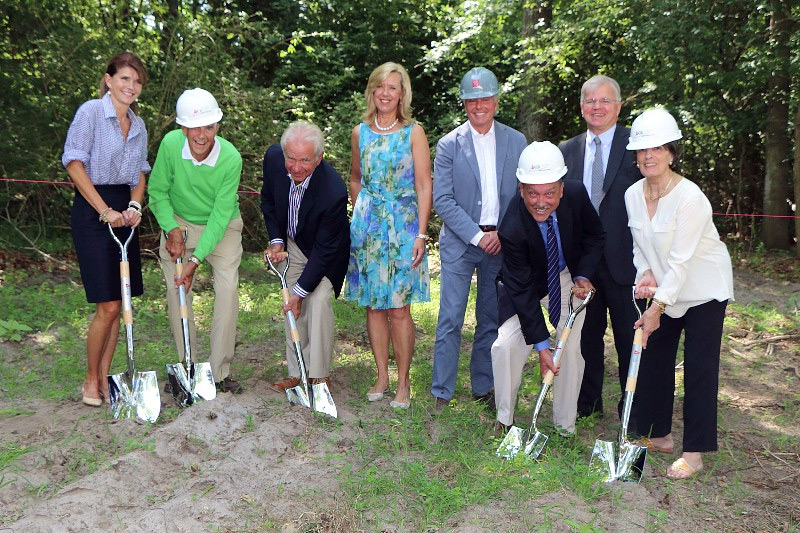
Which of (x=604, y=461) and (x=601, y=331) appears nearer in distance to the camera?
(x=604, y=461)

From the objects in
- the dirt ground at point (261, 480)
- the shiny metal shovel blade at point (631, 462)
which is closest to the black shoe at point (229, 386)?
the dirt ground at point (261, 480)

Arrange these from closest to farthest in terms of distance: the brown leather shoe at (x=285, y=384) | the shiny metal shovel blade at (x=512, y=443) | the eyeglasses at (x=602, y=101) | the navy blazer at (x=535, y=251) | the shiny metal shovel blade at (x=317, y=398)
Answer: the shiny metal shovel blade at (x=512, y=443), the navy blazer at (x=535, y=251), the eyeglasses at (x=602, y=101), the shiny metal shovel blade at (x=317, y=398), the brown leather shoe at (x=285, y=384)

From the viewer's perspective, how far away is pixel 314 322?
492cm

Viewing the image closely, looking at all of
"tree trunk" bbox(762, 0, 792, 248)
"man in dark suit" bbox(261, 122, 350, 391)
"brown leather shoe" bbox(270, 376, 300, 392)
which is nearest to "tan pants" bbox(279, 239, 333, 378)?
"man in dark suit" bbox(261, 122, 350, 391)

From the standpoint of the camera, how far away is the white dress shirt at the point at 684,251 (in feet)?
12.9

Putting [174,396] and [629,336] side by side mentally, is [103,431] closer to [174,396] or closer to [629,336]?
[174,396]

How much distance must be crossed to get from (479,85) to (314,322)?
176 centimetres

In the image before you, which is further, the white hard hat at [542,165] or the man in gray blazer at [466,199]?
the man in gray blazer at [466,199]

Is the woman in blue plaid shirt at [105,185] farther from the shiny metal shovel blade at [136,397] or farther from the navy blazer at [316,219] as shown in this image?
the navy blazer at [316,219]

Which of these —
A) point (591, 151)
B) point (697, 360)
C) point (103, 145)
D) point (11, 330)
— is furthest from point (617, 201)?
point (11, 330)

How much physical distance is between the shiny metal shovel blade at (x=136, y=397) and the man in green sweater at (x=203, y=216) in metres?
0.36

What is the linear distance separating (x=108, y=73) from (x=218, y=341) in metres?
1.75

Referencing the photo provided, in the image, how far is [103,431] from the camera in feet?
14.4

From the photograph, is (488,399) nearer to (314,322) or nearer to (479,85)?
(314,322)
